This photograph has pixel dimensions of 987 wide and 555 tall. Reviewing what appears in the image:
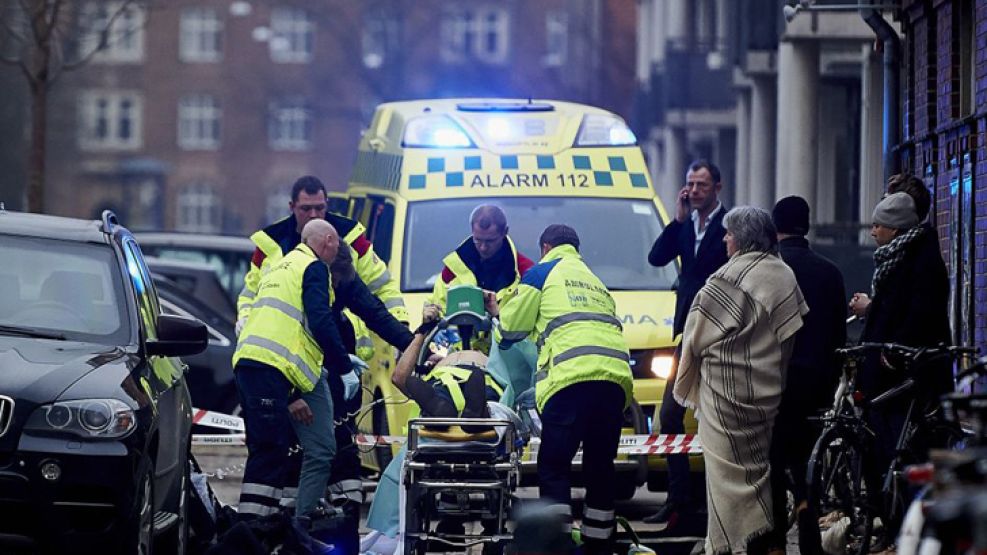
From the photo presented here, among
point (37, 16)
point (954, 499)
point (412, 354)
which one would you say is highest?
point (37, 16)

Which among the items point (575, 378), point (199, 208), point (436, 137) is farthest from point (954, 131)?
point (199, 208)

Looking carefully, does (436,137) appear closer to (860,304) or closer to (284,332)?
(860,304)

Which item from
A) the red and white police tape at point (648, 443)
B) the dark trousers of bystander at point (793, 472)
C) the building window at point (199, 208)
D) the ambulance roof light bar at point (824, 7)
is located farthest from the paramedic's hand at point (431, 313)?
the building window at point (199, 208)

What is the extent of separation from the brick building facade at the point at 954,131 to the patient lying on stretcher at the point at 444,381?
11.7 ft

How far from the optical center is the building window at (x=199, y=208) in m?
76.6

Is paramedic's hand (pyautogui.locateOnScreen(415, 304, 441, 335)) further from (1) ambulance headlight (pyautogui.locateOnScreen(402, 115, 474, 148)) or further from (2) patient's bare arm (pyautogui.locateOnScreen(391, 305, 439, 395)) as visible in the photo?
(1) ambulance headlight (pyautogui.locateOnScreen(402, 115, 474, 148))

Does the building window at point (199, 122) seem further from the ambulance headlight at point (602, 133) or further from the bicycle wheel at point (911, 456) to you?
the bicycle wheel at point (911, 456)

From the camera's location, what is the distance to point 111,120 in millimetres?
78938

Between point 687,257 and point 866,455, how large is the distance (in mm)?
2433

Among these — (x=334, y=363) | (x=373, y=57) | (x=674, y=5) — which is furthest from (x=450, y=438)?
(x=373, y=57)

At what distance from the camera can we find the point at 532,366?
11.0 metres

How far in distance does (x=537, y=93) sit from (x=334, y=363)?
196 feet

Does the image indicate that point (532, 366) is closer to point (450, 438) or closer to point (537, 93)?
point (450, 438)

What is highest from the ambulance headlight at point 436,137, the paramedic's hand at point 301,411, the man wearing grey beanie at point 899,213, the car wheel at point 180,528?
the ambulance headlight at point 436,137
